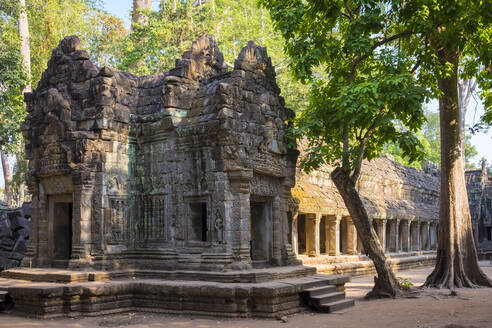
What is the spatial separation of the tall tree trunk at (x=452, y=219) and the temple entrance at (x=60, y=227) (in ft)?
32.7

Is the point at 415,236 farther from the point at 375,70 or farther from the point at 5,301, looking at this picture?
the point at 5,301

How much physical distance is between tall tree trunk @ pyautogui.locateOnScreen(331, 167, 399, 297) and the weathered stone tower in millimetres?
1357

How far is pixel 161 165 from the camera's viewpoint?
12.5 m

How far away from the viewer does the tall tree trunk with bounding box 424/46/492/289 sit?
15125 mm

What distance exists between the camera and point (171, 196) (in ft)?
40.4

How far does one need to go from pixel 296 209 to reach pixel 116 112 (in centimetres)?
619

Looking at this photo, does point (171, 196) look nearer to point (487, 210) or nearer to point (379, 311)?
point (379, 311)

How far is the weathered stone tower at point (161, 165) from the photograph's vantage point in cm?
1162

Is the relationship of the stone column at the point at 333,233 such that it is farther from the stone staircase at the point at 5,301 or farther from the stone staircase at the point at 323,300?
the stone staircase at the point at 5,301

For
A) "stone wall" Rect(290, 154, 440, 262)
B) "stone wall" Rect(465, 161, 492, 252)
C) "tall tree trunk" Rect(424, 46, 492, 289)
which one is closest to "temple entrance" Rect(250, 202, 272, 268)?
"stone wall" Rect(290, 154, 440, 262)

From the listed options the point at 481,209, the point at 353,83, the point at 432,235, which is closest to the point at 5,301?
the point at 353,83

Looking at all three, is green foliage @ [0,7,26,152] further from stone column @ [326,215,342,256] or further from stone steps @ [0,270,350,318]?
stone column @ [326,215,342,256]

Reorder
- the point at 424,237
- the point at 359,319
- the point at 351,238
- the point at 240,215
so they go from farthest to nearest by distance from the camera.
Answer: the point at 424,237
the point at 351,238
the point at 240,215
the point at 359,319

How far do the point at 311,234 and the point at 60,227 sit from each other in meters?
8.57
